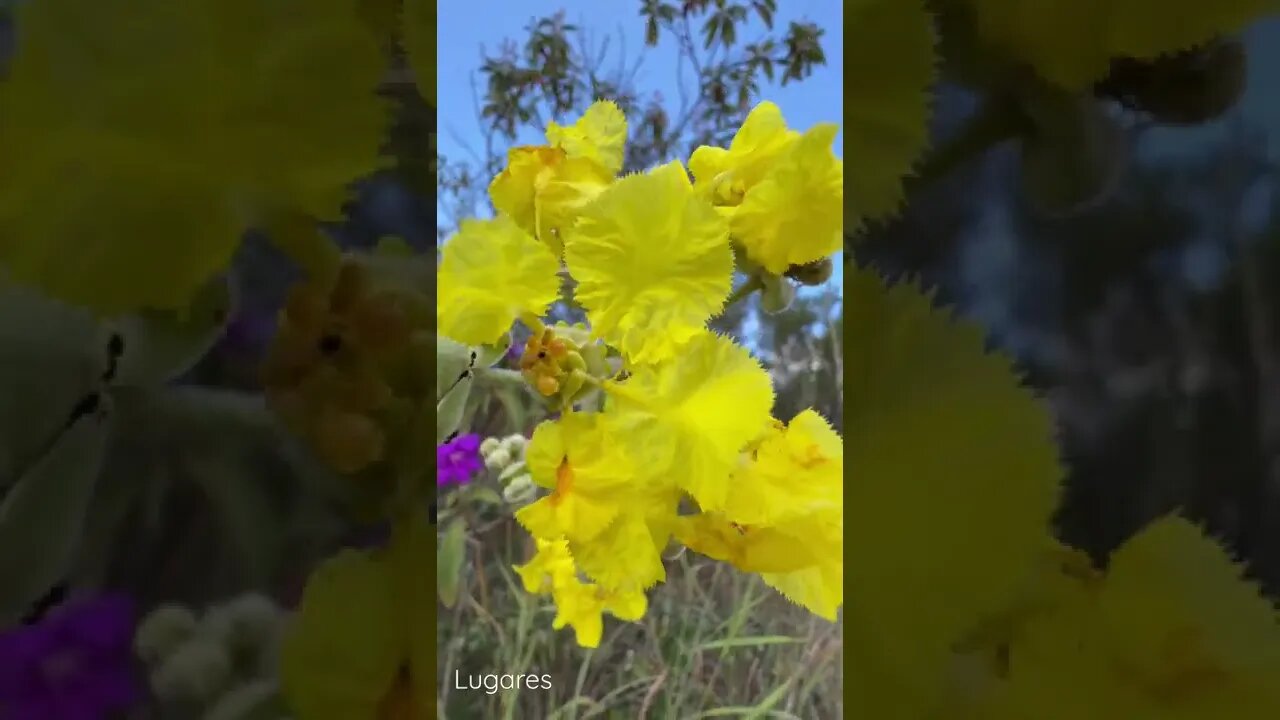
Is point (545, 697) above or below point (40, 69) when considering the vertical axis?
below

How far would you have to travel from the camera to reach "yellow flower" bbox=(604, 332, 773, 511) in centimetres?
40

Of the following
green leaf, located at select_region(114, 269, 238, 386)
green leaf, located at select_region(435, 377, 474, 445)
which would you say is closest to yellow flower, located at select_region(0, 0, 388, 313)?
green leaf, located at select_region(114, 269, 238, 386)

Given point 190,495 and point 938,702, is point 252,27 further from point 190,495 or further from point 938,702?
point 938,702

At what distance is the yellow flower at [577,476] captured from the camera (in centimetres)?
41

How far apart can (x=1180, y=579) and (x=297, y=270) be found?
0.41 meters

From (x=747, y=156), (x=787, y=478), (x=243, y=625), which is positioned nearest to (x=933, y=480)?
(x=787, y=478)

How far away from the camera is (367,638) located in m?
0.41

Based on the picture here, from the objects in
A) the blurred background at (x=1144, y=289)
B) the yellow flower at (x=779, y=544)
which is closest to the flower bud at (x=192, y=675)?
the yellow flower at (x=779, y=544)

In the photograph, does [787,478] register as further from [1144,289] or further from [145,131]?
[145,131]

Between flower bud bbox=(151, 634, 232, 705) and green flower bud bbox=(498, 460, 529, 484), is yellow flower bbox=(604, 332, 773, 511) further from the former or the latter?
flower bud bbox=(151, 634, 232, 705)

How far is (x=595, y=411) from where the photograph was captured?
43cm

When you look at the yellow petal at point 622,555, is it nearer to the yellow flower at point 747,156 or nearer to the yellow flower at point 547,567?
the yellow flower at point 547,567

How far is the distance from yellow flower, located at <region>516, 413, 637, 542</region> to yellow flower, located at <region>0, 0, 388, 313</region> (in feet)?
0.53

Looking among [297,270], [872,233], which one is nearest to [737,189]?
[872,233]
